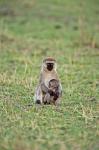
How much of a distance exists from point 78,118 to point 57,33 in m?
11.0

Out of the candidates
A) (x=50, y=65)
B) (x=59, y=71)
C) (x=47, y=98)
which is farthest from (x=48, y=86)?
(x=59, y=71)

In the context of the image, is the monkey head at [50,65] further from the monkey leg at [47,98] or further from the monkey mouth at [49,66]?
the monkey leg at [47,98]

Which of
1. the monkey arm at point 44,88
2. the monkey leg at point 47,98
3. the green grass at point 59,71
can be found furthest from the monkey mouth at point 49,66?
the green grass at point 59,71

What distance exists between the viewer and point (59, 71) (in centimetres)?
1441

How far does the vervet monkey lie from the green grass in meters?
0.19

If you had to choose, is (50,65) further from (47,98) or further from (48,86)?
(47,98)

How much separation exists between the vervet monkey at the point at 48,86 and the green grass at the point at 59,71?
19 cm

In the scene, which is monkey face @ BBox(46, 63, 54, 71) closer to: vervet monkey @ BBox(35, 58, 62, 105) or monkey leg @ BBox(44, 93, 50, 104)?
vervet monkey @ BBox(35, 58, 62, 105)

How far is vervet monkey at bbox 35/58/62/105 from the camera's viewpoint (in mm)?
10305

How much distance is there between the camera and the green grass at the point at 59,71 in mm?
8172

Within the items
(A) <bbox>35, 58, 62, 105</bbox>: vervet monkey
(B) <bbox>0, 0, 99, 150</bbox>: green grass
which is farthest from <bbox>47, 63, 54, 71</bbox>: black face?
(B) <bbox>0, 0, 99, 150</bbox>: green grass

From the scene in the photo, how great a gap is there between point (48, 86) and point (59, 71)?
12.9 ft

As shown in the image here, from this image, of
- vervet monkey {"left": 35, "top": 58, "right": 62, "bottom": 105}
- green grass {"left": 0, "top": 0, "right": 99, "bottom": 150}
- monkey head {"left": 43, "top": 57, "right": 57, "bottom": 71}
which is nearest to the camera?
green grass {"left": 0, "top": 0, "right": 99, "bottom": 150}

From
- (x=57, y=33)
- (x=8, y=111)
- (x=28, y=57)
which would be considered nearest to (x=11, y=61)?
(x=28, y=57)
